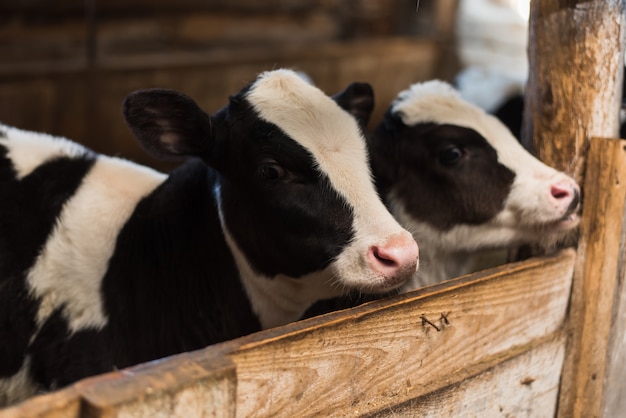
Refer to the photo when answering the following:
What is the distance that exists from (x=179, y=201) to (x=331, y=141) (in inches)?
21.8

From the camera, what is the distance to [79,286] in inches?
86.4

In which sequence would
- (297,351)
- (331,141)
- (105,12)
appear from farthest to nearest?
1. (105,12)
2. (331,141)
3. (297,351)

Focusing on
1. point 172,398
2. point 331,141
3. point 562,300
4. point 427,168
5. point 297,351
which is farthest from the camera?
point 427,168

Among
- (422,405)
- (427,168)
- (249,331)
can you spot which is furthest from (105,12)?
(422,405)

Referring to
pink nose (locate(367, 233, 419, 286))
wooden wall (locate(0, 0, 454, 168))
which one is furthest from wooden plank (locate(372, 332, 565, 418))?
wooden wall (locate(0, 0, 454, 168))

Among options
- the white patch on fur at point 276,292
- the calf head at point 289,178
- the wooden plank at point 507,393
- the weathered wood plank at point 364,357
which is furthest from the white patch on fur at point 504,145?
the white patch on fur at point 276,292

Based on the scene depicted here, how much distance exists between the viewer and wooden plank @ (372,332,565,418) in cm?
189

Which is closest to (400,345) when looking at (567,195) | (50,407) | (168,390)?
(168,390)

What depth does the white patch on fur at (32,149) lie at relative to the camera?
233 centimetres

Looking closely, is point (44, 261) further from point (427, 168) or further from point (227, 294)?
point (427, 168)

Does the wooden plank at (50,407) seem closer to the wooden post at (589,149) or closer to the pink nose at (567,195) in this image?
the wooden post at (589,149)

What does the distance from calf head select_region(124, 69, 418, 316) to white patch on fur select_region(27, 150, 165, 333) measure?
0.28 metres

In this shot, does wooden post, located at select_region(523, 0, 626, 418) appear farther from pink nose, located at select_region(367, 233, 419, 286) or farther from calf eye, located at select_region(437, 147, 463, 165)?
pink nose, located at select_region(367, 233, 419, 286)

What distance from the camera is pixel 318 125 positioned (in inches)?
82.8
